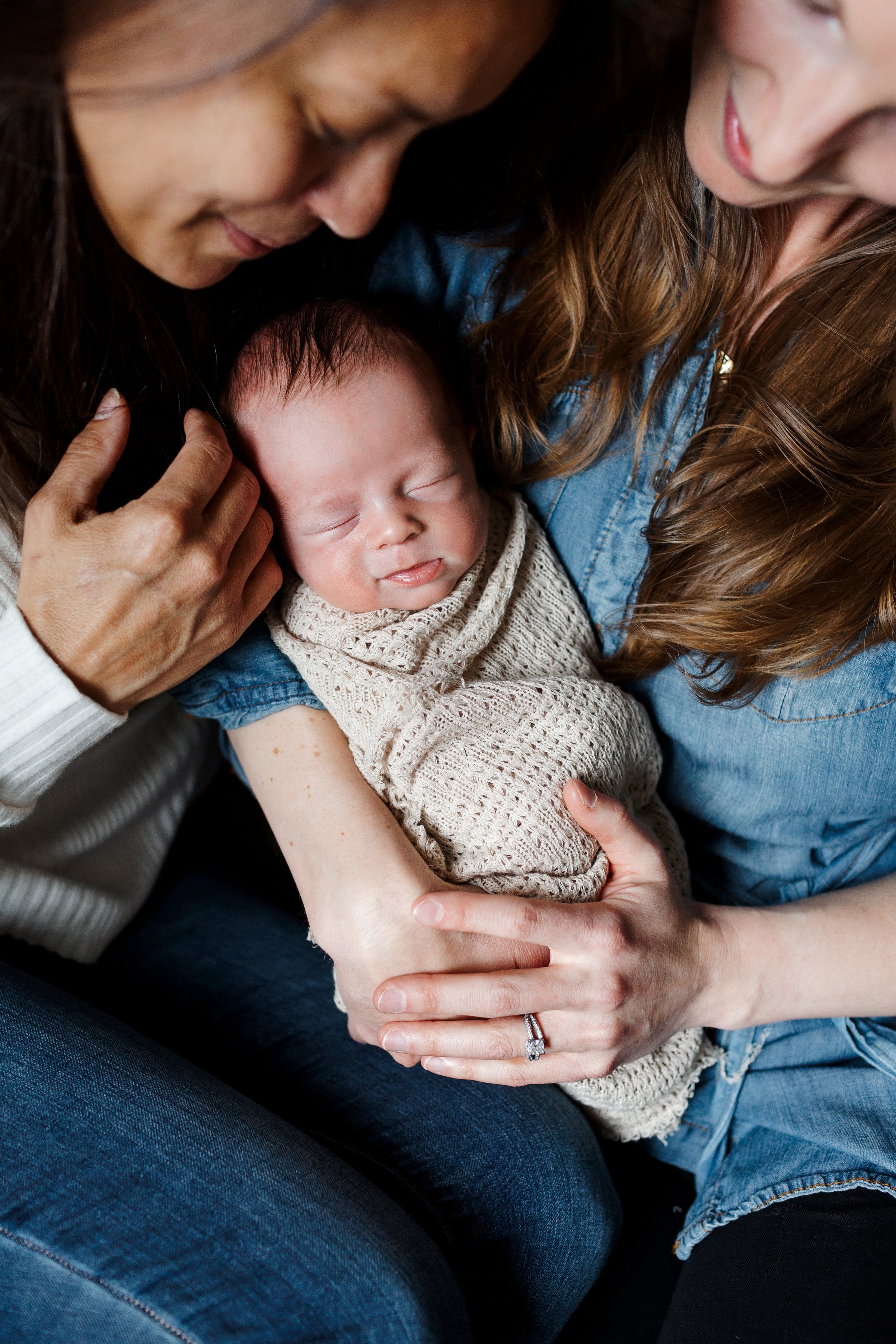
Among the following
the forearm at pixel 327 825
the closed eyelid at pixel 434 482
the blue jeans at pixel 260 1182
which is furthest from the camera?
the closed eyelid at pixel 434 482

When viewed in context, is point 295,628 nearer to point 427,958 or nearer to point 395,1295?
point 427,958

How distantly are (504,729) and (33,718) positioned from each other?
472mm

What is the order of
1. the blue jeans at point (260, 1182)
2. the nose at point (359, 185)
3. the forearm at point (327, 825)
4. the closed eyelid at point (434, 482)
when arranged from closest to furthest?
the nose at point (359, 185), the blue jeans at point (260, 1182), the forearm at point (327, 825), the closed eyelid at point (434, 482)

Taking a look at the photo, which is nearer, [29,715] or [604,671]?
[29,715]

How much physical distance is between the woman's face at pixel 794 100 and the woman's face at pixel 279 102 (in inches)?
6.0

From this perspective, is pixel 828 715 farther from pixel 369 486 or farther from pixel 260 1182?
pixel 260 1182

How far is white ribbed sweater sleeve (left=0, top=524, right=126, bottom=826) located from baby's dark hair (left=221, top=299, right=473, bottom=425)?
0.32m

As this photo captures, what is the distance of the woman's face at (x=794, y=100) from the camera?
633 mm

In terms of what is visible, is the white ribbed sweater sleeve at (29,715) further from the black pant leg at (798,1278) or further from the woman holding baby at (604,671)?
the black pant leg at (798,1278)

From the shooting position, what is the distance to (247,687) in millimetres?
1088

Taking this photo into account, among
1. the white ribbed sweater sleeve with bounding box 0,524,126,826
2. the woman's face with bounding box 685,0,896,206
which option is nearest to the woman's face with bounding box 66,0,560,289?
the woman's face with bounding box 685,0,896,206

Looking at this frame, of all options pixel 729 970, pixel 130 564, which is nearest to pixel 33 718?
pixel 130 564

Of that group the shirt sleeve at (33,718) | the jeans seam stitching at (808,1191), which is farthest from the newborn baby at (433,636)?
the shirt sleeve at (33,718)

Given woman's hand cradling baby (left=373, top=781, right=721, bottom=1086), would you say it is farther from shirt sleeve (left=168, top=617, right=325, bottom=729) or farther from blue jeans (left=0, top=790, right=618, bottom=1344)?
shirt sleeve (left=168, top=617, right=325, bottom=729)
